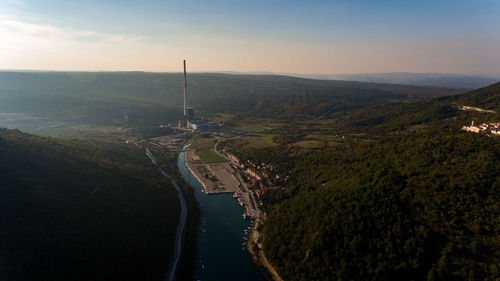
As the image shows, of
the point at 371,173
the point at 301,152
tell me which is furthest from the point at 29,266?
the point at 301,152

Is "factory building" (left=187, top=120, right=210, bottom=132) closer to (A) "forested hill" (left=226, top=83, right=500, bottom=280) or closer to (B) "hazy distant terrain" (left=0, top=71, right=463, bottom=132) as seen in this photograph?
(B) "hazy distant terrain" (left=0, top=71, right=463, bottom=132)

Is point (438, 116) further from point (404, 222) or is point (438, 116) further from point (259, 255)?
point (259, 255)

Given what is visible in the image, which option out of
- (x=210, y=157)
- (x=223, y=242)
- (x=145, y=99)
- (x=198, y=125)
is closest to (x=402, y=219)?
(x=223, y=242)

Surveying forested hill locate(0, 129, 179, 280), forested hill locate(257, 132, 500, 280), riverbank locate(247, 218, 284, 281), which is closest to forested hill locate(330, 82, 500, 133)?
forested hill locate(257, 132, 500, 280)

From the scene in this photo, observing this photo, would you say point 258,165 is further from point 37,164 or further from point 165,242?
point 37,164

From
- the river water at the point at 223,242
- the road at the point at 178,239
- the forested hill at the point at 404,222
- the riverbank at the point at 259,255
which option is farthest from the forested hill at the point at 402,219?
the road at the point at 178,239

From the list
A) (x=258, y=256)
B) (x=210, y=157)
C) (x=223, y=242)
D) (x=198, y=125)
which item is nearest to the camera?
A: (x=258, y=256)

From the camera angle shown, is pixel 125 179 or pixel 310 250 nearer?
pixel 310 250
